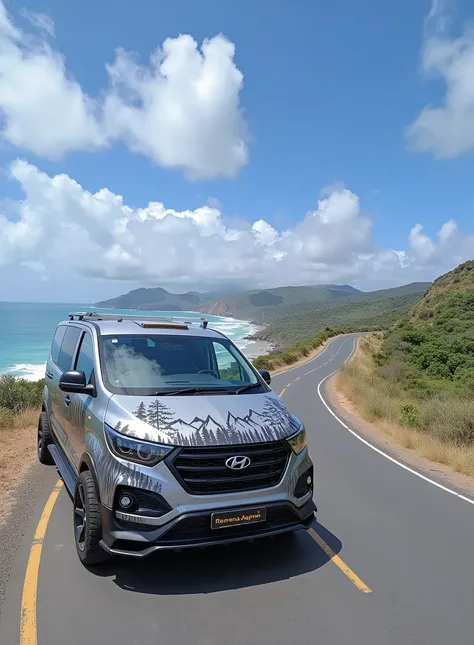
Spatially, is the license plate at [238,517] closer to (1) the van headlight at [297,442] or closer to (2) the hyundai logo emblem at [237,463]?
(2) the hyundai logo emblem at [237,463]

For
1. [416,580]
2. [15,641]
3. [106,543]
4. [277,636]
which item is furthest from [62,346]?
[416,580]

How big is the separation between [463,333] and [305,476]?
1863 inches

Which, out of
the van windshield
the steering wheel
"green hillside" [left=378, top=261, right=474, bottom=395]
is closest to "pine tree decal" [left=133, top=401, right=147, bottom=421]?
the van windshield

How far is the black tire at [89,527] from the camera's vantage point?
3846mm

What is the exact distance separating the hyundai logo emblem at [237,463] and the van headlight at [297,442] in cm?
51

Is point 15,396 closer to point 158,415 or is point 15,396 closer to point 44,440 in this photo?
point 44,440

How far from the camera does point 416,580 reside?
14.0 feet

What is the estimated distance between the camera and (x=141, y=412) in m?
3.92

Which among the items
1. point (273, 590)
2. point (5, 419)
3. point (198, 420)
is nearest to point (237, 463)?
point (198, 420)

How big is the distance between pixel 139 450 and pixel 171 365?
1472 millimetres

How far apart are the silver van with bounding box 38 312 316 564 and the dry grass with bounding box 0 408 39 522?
2014 mm

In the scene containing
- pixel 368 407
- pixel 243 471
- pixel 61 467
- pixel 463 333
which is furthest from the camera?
pixel 463 333

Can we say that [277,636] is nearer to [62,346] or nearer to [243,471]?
[243,471]

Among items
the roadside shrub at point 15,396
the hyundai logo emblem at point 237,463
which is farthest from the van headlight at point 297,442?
the roadside shrub at point 15,396
